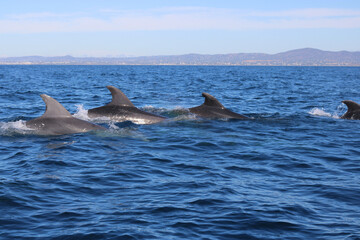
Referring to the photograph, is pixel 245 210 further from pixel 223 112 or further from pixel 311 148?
pixel 223 112

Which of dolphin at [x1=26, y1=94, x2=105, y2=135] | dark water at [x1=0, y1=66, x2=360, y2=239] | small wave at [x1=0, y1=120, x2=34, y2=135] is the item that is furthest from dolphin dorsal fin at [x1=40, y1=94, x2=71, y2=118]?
dark water at [x1=0, y1=66, x2=360, y2=239]

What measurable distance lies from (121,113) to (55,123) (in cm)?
328

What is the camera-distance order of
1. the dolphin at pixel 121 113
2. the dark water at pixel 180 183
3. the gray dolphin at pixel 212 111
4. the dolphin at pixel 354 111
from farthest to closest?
the dolphin at pixel 354 111 → the gray dolphin at pixel 212 111 → the dolphin at pixel 121 113 → the dark water at pixel 180 183

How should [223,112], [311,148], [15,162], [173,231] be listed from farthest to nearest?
[223,112], [311,148], [15,162], [173,231]

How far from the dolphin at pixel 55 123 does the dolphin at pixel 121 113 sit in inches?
88.2

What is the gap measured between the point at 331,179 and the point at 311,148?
11.9ft

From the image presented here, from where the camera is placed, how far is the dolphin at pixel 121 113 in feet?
56.4

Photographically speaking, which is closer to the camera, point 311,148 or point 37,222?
point 37,222

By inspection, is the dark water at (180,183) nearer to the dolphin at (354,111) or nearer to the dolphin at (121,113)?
the dolphin at (121,113)

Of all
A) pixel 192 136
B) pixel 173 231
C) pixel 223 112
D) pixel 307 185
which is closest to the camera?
pixel 173 231

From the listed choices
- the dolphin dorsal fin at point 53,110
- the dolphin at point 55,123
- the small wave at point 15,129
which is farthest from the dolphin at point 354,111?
the small wave at point 15,129

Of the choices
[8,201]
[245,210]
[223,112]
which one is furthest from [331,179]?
[223,112]

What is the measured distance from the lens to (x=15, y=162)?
1126cm

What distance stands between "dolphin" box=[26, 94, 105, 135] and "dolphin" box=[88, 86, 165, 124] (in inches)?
88.2
